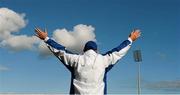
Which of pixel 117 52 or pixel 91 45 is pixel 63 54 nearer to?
pixel 91 45

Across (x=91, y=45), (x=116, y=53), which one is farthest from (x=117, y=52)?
(x=91, y=45)

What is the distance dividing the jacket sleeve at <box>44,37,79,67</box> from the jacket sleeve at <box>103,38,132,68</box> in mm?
526

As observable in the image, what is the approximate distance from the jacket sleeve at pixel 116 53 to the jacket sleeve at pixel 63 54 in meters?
0.53

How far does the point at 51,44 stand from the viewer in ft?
26.7

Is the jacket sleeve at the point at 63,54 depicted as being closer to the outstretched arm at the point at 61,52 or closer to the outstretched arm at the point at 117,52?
the outstretched arm at the point at 61,52

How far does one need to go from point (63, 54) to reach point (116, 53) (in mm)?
889

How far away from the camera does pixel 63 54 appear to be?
803 centimetres

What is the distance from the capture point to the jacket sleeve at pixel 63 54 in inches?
314

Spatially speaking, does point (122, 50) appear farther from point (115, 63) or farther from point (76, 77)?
point (76, 77)

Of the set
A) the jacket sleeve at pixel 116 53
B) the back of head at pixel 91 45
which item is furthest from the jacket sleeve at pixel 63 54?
the jacket sleeve at pixel 116 53

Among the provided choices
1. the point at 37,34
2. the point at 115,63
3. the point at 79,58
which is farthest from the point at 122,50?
the point at 37,34

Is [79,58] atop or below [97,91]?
atop

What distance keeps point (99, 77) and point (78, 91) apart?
0.41 m

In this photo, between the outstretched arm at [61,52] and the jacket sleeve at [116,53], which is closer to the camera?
the outstretched arm at [61,52]
